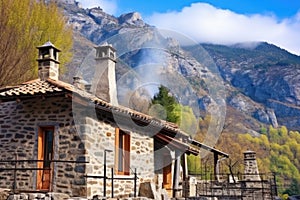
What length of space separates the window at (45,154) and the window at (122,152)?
1945 millimetres

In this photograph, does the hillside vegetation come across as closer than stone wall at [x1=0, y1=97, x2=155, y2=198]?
No

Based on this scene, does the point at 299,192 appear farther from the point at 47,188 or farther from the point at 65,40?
the point at 47,188

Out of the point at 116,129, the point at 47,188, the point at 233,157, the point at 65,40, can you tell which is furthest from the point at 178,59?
the point at 233,157

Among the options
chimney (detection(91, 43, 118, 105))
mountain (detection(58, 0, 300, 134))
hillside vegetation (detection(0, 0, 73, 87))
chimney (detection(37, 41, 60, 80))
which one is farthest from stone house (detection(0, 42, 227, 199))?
mountain (detection(58, 0, 300, 134))

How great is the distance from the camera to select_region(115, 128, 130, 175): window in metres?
11.0

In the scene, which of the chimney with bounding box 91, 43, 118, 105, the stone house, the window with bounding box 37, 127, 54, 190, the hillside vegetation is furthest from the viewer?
the hillside vegetation

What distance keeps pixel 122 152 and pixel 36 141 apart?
2667 millimetres

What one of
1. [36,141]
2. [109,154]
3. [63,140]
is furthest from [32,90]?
[109,154]

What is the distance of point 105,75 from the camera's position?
1302 centimetres

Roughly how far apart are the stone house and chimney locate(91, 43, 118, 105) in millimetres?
1808

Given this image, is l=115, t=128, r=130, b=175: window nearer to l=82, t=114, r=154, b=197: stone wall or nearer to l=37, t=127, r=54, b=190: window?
l=82, t=114, r=154, b=197: stone wall

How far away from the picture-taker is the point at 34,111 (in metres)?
10.1

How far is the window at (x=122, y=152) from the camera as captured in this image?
11008 millimetres

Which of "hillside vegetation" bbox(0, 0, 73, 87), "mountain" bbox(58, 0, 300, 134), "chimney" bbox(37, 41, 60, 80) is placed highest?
"mountain" bbox(58, 0, 300, 134)
